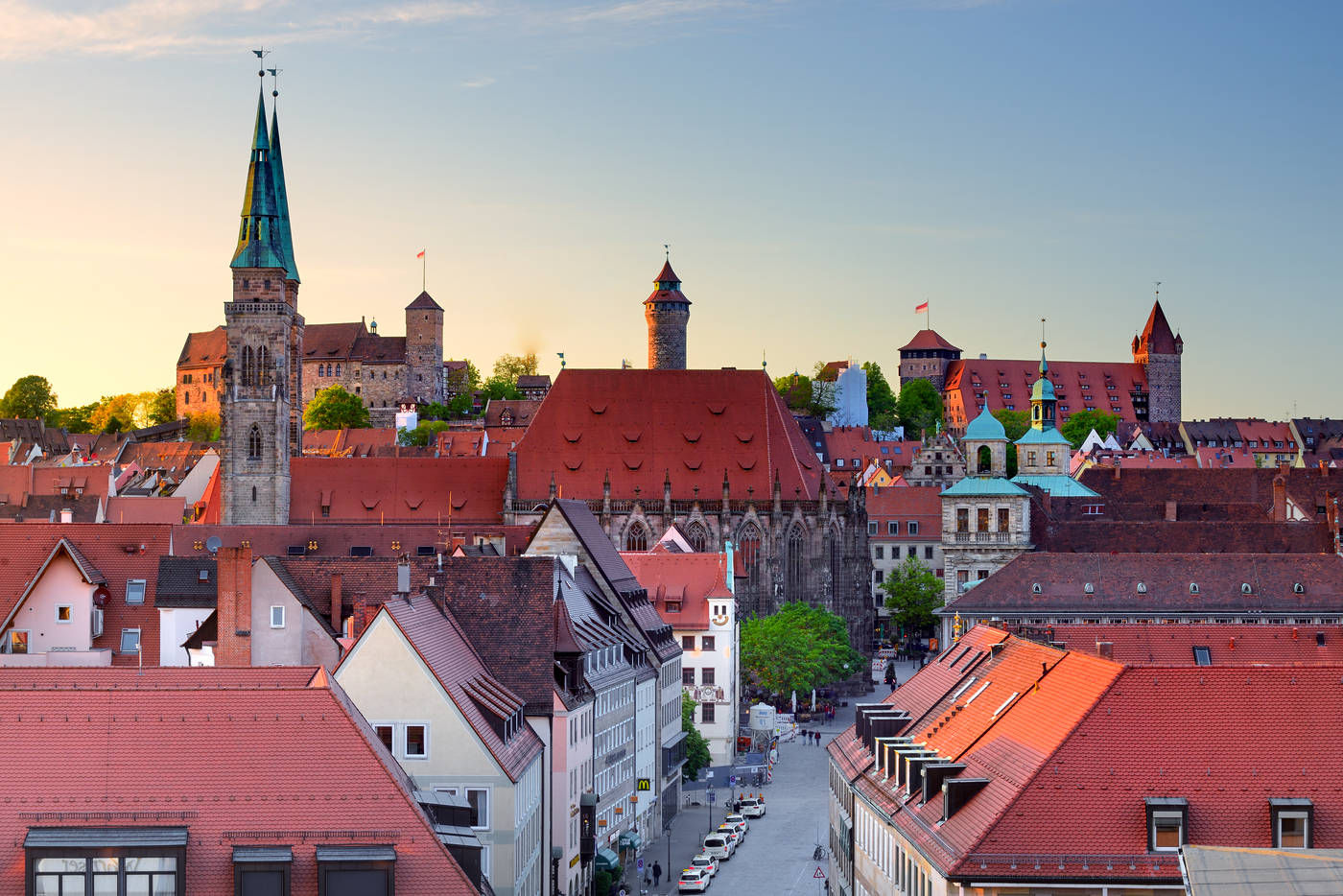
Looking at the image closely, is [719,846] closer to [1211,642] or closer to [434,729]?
[1211,642]

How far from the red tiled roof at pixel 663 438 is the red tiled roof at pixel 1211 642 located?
65505 mm

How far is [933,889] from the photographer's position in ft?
118

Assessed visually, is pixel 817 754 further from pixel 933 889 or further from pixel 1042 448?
pixel 933 889

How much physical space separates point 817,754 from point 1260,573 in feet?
76.9

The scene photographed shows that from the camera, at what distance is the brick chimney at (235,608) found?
55.9 m

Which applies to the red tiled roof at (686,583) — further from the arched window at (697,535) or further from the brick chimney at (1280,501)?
the brick chimney at (1280,501)

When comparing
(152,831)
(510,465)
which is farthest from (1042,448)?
(152,831)

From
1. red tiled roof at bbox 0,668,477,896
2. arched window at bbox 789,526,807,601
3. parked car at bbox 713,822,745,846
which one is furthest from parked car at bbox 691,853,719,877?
arched window at bbox 789,526,807,601

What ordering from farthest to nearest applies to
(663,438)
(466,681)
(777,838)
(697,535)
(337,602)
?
(663,438) < (697,535) < (777,838) < (337,602) < (466,681)

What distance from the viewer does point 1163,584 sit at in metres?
100

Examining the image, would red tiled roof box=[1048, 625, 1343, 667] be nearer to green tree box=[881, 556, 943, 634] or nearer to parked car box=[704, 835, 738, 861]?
parked car box=[704, 835, 738, 861]

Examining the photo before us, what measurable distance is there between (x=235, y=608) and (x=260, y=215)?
7296cm

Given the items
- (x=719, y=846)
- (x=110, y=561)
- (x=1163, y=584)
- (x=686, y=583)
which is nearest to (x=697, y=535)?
(x=686, y=583)

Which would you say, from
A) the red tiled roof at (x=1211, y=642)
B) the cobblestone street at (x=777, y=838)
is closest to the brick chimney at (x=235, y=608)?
the cobblestone street at (x=777, y=838)
